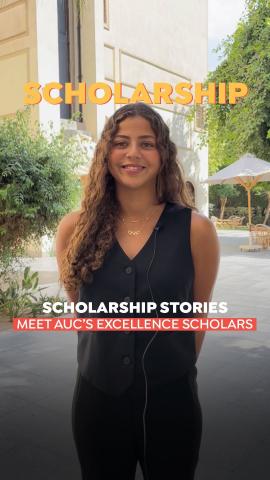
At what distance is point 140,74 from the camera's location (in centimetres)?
1797

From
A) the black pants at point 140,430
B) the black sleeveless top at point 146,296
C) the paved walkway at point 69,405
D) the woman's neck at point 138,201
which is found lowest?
the paved walkway at point 69,405

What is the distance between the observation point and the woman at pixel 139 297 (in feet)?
4.89

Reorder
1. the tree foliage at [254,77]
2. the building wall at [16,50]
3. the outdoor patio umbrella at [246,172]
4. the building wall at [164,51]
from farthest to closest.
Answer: the building wall at [164,51]
the outdoor patio umbrella at [246,172]
the building wall at [16,50]
the tree foliage at [254,77]

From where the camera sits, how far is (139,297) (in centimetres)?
149

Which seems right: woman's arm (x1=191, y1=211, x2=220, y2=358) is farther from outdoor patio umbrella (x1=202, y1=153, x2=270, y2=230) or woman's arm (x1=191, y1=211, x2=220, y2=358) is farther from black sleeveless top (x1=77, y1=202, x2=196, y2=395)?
outdoor patio umbrella (x1=202, y1=153, x2=270, y2=230)

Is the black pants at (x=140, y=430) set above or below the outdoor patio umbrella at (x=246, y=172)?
below

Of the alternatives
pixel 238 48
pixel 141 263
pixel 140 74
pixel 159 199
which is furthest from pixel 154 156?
pixel 140 74

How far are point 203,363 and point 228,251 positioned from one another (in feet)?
32.4

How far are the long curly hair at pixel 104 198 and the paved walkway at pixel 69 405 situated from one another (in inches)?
61.9

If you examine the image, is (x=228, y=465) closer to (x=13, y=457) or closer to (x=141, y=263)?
(x=13, y=457)

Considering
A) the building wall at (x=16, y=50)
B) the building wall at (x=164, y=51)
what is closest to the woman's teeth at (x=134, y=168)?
the building wall at (x=16, y=50)

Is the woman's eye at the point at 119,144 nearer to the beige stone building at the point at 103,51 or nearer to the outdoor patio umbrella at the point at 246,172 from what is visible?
the beige stone building at the point at 103,51

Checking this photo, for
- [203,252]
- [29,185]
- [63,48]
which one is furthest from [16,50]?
[203,252]

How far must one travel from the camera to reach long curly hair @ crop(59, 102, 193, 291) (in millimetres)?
1567
